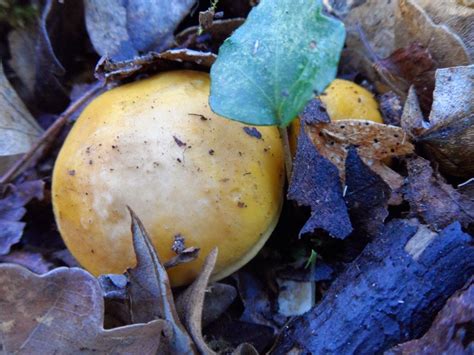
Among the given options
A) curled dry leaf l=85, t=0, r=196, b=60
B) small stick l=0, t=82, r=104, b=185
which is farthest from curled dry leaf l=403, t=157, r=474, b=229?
small stick l=0, t=82, r=104, b=185

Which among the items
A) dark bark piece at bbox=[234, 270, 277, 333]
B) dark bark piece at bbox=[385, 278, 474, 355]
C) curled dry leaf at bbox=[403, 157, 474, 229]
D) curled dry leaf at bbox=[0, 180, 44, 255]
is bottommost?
dark bark piece at bbox=[234, 270, 277, 333]

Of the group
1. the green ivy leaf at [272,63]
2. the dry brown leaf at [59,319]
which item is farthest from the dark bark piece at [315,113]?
the dry brown leaf at [59,319]

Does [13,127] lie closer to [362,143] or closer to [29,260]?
[29,260]

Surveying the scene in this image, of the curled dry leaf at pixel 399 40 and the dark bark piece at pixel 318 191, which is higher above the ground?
the curled dry leaf at pixel 399 40

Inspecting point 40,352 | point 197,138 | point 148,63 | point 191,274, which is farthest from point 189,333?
point 148,63

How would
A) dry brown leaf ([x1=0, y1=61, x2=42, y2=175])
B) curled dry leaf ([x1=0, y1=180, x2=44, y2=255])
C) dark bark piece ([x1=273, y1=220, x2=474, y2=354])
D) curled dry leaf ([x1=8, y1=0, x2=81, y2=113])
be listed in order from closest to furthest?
dark bark piece ([x1=273, y1=220, x2=474, y2=354]) → curled dry leaf ([x1=0, y1=180, x2=44, y2=255]) → dry brown leaf ([x1=0, y1=61, x2=42, y2=175]) → curled dry leaf ([x1=8, y1=0, x2=81, y2=113])

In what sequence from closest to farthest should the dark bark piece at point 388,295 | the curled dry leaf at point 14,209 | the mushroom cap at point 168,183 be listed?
the dark bark piece at point 388,295 < the mushroom cap at point 168,183 < the curled dry leaf at point 14,209

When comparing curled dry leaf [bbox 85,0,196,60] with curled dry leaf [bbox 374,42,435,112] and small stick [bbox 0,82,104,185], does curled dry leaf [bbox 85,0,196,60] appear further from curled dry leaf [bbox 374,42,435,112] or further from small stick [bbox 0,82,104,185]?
curled dry leaf [bbox 374,42,435,112]

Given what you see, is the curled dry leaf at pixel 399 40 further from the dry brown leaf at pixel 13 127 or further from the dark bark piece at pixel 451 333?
the dry brown leaf at pixel 13 127
